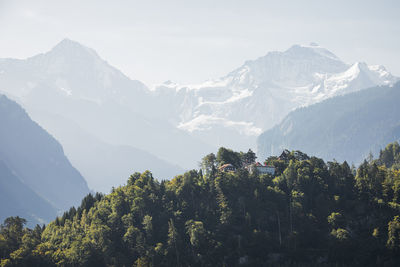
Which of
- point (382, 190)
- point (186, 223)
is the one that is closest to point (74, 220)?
point (186, 223)

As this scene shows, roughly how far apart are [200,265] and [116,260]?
24948mm

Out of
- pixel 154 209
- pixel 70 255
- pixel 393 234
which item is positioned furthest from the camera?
pixel 154 209

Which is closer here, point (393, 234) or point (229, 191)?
point (393, 234)

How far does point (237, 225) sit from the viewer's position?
6880 inches

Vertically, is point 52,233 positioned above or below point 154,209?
below

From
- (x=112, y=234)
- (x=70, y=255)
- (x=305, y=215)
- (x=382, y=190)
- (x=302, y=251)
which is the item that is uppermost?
(x=382, y=190)

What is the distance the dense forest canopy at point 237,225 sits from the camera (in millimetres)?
164625

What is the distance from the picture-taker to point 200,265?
165m

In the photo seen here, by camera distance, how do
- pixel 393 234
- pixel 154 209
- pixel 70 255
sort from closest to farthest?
1. pixel 393 234
2. pixel 70 255
3. pixel 154 209

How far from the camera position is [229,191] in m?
183

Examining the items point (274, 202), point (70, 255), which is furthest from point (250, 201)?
point (70, 255)

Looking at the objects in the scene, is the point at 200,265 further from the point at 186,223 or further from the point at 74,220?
the point at 74,220

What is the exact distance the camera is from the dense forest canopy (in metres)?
165

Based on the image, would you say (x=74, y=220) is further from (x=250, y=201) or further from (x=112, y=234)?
(x=250, y=201)
